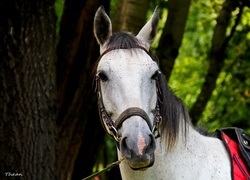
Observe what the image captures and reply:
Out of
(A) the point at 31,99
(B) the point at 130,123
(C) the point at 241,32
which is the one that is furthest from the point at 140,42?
(C) the point at 241,32

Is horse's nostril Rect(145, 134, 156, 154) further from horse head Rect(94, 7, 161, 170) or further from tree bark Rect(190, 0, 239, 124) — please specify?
tree bark Rect(190, 0, 239, 124)

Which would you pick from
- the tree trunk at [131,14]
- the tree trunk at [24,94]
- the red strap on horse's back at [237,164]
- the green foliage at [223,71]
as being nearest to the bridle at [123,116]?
the red strap on horse's back at [237,164]

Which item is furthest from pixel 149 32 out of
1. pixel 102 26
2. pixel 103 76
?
pixel 103 76

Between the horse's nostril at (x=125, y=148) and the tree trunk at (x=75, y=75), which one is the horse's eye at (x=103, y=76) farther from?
the tree trunk at (x=75, y=75)

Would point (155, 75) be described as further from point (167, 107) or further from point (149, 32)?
point (149, 32)

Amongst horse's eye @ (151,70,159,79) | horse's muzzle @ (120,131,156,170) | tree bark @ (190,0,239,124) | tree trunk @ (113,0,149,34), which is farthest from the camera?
tree bark @ (190,0,239,124)

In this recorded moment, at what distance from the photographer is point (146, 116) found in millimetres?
4086

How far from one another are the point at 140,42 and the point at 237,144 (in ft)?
3.46

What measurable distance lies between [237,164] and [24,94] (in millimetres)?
2737

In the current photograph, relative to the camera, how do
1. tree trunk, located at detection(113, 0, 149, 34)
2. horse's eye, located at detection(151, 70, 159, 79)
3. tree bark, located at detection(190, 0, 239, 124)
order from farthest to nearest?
tree bark, located at detection(190, 0, 239, 124), tree trunk, located at detection(113, 0, 149, 34), horse's eye, located at detection(151, 70, 159, 79)

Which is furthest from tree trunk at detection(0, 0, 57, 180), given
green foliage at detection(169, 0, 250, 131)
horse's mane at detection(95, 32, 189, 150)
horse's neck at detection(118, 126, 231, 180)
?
green foliage at detection(169, 0, 250, 131)

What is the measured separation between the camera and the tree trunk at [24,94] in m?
6.44

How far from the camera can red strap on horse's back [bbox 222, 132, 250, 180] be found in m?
4.44

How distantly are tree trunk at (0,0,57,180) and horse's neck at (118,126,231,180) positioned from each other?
2.24 metres
